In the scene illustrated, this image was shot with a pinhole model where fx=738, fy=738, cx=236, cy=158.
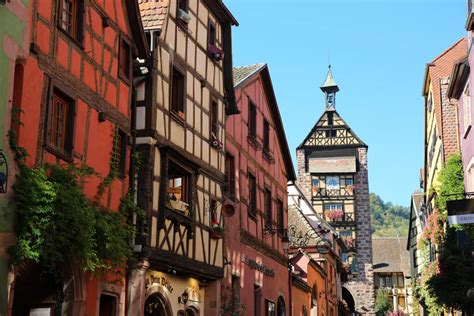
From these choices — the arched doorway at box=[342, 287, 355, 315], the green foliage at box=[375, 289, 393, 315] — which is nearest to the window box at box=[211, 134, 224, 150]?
the arched doorway at box=[342, 287, 355, 315]

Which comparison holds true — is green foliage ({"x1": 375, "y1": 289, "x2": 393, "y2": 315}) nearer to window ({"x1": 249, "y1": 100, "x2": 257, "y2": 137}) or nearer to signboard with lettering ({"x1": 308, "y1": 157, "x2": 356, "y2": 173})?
signboard with lettering ({"x1": 308, "y1": 157, "x2": 356, "y2": 173})

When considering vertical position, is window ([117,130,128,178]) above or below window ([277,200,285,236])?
below

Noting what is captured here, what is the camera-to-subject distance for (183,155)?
17.9 m

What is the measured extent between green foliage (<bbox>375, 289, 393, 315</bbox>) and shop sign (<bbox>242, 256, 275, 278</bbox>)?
47790 millimetres

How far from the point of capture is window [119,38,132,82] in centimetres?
1595

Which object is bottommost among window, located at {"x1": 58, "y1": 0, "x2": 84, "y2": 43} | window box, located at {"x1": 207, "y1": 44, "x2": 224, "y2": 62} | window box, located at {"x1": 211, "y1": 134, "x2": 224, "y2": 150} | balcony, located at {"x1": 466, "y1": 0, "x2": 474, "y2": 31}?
window box, located at {"x1": 211, "y1": 134, "x2": 224, "y2": 150}

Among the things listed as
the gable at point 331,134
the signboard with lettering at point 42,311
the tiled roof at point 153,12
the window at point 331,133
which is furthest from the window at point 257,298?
the window at point 331,133

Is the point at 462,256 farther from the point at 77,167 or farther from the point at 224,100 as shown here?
the point at 77,167

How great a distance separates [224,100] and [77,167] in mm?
9138

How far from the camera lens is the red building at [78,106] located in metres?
12.4

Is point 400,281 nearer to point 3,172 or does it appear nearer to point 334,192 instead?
point 334,192

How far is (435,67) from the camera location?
35.4m

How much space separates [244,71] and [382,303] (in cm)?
5140

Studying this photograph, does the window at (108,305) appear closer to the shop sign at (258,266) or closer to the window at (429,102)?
the shop sign at (258,266)
